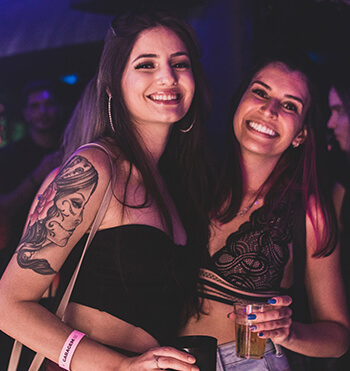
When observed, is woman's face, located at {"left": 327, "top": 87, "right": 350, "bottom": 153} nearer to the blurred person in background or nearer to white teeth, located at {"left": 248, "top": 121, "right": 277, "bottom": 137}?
the blurred person in background

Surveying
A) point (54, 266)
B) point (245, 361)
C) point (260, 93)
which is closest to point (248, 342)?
point (245, 361)

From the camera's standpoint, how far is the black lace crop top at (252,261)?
2180 millimetres

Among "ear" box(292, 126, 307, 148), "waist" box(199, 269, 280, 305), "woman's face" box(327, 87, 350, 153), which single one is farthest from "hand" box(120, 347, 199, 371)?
"woman's face" box(327, 87, 350, 153)

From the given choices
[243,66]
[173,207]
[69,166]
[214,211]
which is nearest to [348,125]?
[243,66]

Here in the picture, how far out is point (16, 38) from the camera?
4.60 meters

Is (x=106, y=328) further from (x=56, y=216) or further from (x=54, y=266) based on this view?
(x=56, y=216)

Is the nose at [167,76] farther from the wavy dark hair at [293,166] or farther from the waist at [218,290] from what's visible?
the waist at [218,290]

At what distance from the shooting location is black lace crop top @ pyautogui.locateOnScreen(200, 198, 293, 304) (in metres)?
2.18

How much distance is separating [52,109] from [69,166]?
2.72 metres

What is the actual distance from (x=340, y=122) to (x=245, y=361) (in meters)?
2.22

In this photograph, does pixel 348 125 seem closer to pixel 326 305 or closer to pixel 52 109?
pixel 326 305

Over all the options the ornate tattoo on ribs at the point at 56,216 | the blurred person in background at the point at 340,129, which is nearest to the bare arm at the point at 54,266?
the ornate tattoo on ribs at the point at 56,216

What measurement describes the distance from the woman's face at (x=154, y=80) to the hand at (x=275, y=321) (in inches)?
33.1

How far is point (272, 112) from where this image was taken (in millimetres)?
2352
